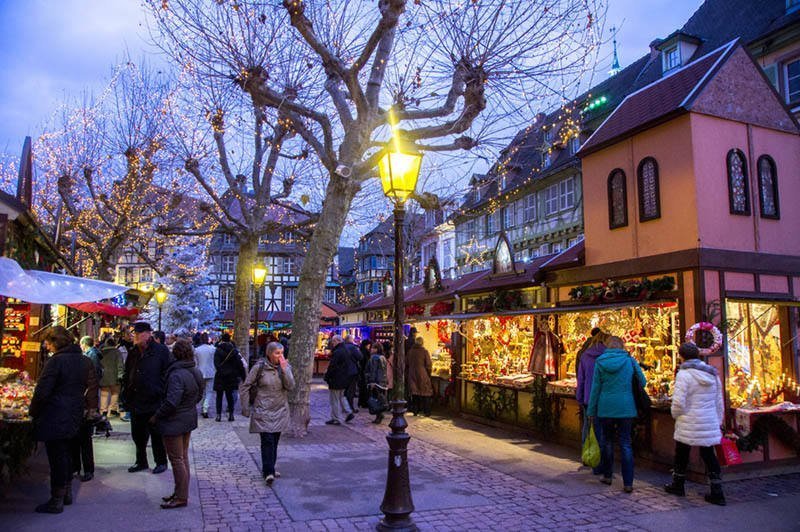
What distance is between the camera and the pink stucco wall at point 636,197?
340 inches

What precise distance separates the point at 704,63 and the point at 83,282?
10246mm

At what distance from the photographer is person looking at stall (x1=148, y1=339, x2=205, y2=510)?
608cm

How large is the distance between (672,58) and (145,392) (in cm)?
2206

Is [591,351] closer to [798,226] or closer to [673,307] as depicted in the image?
[673,307]

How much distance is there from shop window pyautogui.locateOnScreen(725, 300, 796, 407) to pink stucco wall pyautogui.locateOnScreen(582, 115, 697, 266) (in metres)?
1.34

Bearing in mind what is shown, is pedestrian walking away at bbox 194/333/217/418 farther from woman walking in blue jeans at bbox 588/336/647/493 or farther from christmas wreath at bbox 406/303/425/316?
woman walking in blue jeans at bbox 588/336/647/493

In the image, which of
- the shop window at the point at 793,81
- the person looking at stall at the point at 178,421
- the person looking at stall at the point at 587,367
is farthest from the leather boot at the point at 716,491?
the shop window at the point at 793,81

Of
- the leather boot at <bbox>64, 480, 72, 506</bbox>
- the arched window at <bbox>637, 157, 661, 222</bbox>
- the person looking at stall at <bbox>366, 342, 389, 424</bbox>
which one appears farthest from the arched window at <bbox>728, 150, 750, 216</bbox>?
the leather boot at <bbox>64, 480, 72, 506</bbox>

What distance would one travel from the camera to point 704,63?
9.54 meters

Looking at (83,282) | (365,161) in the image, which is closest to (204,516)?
(83,282)

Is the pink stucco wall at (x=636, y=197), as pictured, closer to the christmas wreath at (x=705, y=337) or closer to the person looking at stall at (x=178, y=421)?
the christmas wreath at (x=705, y=337)

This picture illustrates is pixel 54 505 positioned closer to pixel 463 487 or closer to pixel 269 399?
pixel 269 399

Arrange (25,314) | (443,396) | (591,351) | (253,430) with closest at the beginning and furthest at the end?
(253,430)
(591,351)
(25,314)
(443,396)

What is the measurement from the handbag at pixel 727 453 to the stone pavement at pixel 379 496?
28 cm
